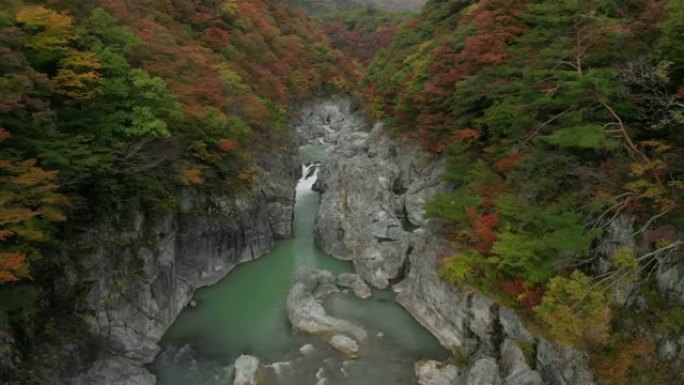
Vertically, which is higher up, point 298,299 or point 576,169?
point 576,169

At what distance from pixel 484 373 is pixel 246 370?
7.37m

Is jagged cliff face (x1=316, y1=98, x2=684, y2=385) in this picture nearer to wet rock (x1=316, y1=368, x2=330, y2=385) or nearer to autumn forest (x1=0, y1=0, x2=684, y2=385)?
autumn forest (x1=0, y1=0, x2=684, y2=385)

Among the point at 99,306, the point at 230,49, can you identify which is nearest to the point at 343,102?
the point at 230,49

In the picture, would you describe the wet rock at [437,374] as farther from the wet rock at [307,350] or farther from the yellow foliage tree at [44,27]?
the yellow foliage tree at [44,27]

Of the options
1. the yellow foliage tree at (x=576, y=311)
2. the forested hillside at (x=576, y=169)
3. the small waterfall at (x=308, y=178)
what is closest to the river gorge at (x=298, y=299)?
the yellow foliage tree at (x=576, y=311)

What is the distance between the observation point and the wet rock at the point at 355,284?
20.0 metres

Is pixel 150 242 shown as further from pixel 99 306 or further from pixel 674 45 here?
pixel 674 45

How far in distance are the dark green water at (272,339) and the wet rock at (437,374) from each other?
1.49 ft

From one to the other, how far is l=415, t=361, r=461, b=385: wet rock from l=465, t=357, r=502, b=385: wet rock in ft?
2.15

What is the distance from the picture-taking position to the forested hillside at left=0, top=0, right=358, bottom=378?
11773mm

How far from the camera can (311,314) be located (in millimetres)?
17859

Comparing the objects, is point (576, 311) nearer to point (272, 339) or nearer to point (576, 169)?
point (576, 169)

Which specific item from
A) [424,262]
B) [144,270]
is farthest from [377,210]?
[144,270]

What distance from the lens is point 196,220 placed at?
67.1 ft
